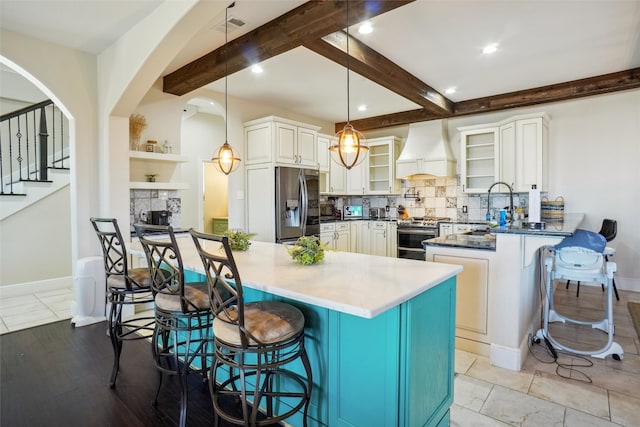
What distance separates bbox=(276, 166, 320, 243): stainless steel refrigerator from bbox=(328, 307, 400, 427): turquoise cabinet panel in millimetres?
3111

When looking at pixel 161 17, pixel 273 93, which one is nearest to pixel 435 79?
pixel 273 93

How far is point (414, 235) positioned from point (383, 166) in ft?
5.37

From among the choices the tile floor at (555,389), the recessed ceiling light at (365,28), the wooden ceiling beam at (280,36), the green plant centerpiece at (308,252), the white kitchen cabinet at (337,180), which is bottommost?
the tile floor at (555,389)

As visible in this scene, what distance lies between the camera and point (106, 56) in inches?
138

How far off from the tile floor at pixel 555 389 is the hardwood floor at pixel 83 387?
85cm

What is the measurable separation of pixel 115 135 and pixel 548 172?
5698 mm

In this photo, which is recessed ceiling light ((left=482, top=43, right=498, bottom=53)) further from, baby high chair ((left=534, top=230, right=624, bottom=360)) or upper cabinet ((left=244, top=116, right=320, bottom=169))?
upper cabinet ((left=244, top=116, right=320, bottom=169))

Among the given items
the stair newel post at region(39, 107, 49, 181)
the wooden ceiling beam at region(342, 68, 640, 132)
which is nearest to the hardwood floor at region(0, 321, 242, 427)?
the stair newel post at region(39, 107, 49, 181)

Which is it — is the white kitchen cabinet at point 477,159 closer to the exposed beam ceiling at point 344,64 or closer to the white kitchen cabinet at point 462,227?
the exposed beam ceiling at point 344,64

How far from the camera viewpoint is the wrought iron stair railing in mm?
4930

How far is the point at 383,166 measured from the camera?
646 centimetres

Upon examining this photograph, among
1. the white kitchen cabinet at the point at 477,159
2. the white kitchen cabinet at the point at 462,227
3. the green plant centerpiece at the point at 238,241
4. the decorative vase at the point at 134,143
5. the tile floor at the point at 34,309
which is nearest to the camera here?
the green plant centerpiece at the point at 238,241

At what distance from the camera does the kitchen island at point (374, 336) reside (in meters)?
1.48

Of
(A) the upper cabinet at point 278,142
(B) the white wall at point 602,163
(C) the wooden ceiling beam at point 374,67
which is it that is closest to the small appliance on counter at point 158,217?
(A) the upper cabinet at point 278,142
